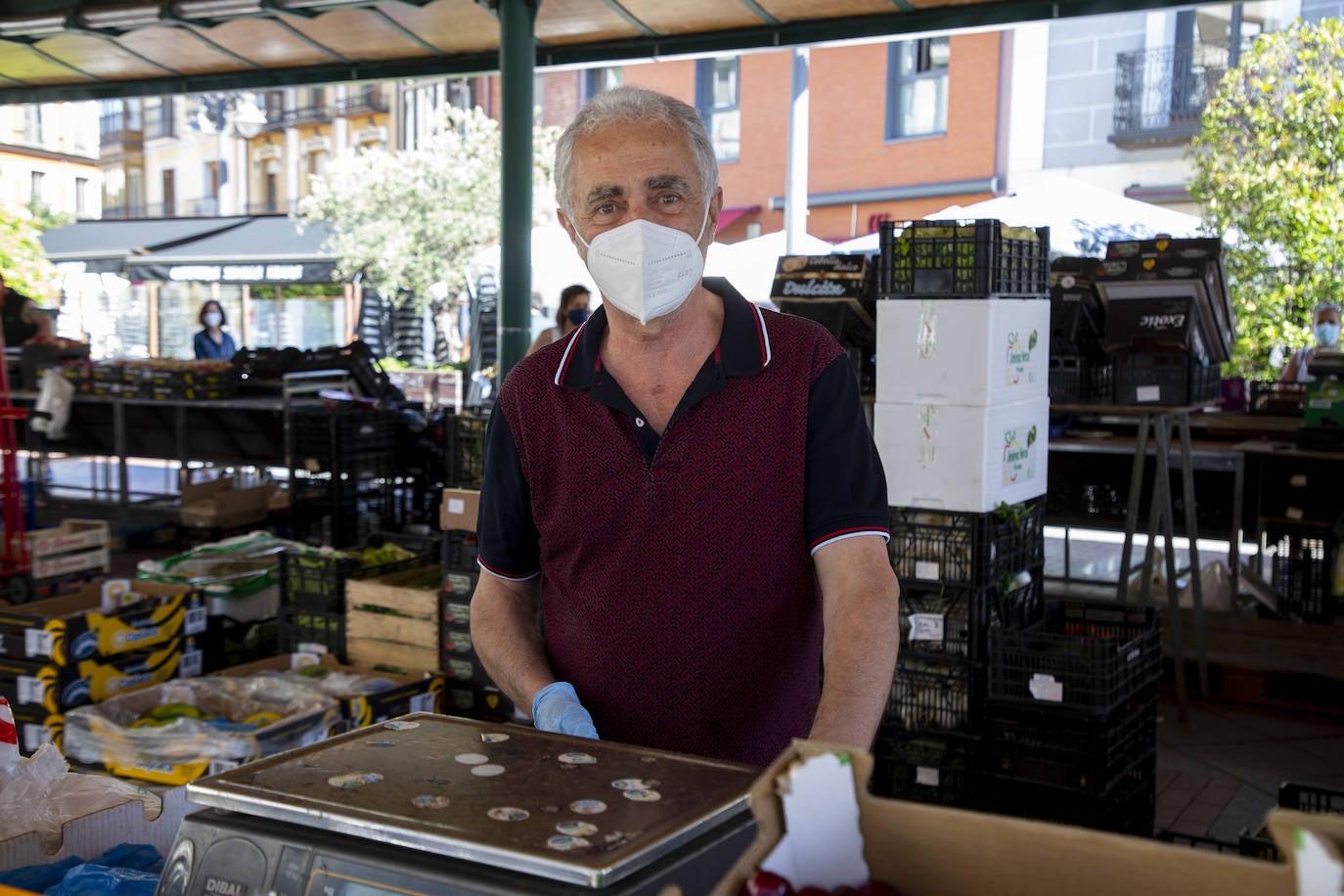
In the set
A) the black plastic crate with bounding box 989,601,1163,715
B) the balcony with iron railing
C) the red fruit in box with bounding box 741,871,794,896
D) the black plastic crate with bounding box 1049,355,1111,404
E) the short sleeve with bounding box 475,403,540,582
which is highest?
the balcony with iron railing

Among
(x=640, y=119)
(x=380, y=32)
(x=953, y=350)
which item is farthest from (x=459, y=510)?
(x=640, y=119)

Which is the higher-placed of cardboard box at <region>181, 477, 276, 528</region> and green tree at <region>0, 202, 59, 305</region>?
green tree at <region>0, 202, 59, 305</region>

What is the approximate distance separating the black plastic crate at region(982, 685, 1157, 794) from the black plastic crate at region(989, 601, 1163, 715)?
46 millimetres

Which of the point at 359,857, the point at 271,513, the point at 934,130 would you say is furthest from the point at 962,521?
the point at 934,130

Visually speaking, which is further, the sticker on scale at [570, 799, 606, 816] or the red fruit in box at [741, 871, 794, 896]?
the sticker on scale at [570, 799, 606, 816]

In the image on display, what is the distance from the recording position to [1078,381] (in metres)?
5.73

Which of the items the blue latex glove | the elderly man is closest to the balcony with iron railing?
the elderly man

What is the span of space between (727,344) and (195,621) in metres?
4.14

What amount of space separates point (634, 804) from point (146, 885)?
3.08ft

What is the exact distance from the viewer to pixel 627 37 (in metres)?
7.65

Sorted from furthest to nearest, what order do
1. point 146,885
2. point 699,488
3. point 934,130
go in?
point 934,130 < point 699,488 < point 146,885

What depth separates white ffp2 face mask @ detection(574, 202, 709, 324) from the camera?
1.99m

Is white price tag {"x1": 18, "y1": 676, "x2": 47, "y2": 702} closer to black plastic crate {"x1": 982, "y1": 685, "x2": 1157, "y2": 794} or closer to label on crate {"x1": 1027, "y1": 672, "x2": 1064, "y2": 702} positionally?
black plastic crate {"x1": 982, "y1": 685, "x2": 1157, "y2": 794}

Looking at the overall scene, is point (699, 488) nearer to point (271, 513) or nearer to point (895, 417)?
point (895, 417)
